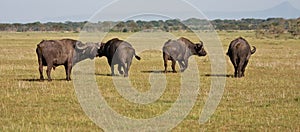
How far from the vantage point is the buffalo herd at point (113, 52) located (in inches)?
906

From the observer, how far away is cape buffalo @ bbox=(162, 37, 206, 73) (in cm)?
2894

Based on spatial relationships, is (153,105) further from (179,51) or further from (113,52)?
(179,51)

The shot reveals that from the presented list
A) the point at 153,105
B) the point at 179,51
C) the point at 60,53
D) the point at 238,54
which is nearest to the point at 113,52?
the point at 60,53

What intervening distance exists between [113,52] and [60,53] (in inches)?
142

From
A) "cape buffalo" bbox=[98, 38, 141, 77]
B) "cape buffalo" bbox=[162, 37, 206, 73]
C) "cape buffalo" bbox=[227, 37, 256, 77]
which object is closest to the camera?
"cape buffalo" bbox=[98, 38, 141, 77]

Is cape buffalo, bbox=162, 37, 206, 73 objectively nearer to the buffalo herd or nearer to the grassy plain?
the buffalo herd

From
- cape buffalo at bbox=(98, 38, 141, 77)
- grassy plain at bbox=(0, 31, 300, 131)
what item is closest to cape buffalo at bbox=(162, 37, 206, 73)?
cape buffalo at bbox=(98, 38, 141, 77)

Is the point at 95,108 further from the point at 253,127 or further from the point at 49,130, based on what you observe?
the point at 253,127

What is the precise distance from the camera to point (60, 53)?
23547 millimetres

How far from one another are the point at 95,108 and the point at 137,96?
2993 mm

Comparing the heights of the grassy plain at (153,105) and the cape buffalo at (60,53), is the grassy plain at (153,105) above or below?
below

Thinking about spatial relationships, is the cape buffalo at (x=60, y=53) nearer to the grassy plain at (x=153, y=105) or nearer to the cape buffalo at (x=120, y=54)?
the grassy plain at (x=153, y=105)

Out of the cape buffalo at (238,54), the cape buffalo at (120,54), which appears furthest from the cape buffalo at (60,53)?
the cape buffalo at (238,54)

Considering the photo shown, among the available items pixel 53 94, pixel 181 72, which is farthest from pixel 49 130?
pixel 181 72
